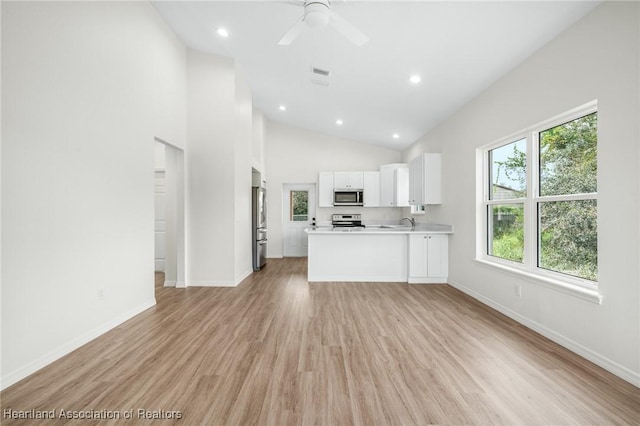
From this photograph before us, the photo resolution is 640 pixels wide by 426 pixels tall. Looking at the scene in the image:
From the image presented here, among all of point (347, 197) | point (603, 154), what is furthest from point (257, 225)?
point (603, 154)

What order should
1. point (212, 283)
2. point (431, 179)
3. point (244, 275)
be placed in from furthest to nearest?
point (244, 275), point (431, 179), point (212, 283)

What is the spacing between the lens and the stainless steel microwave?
734cm

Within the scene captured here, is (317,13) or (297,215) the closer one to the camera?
(317,13)

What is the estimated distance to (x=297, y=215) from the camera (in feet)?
26.0

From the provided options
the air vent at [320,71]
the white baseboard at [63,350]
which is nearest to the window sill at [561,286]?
the air vent at [320,71]

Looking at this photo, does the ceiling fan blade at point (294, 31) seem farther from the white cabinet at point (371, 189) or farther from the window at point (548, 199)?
the white cabinet at point (371, 189)

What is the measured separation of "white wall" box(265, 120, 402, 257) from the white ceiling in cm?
202

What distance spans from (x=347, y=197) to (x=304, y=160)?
5.11 feet

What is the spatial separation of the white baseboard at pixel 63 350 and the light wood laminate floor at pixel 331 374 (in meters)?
0.06

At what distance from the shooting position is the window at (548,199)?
238cm

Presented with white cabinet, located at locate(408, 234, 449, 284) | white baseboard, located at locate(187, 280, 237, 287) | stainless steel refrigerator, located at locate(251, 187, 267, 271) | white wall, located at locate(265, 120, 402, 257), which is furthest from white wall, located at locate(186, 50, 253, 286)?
white wall, located at locate(265, 120, 402, 257)

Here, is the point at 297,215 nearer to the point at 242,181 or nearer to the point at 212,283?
the point at 242,181

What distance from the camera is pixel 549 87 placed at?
104 inches

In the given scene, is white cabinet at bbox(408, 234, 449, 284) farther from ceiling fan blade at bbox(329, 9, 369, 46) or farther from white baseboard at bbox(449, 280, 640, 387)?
ceiling fan blade at bbox(329, 9, 369, 46)
